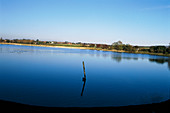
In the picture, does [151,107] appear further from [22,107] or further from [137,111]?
[22,107]

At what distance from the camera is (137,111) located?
8922 mm

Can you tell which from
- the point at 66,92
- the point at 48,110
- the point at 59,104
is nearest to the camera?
the point at 48,110

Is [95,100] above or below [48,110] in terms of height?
below

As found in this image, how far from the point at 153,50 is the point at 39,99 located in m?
148

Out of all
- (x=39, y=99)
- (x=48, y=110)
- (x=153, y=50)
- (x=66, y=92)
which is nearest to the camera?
(x=48, y=110)

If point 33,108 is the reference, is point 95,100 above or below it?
below

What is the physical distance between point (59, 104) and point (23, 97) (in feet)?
10.5

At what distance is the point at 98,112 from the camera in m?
8.78

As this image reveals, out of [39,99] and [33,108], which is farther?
[39,99]

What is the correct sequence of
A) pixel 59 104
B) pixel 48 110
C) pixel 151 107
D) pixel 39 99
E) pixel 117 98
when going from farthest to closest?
pixel 117 98, pixel 39 99, pixel 59 104, pixel 151 107, pixel 48 110

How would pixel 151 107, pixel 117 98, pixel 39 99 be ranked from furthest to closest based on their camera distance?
pixel 117 98
pixel 39 99
pixel 151 107

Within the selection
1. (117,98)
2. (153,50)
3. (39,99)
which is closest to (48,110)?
(39,99)

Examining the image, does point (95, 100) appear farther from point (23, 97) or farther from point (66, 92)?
point (23, 97)

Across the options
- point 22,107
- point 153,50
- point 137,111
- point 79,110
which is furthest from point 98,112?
point 153,50
